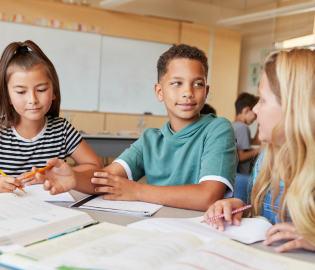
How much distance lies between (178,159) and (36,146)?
694mm

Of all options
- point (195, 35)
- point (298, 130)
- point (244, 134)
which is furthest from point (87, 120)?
point (298, 130)

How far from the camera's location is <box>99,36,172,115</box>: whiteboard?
585 centimetres

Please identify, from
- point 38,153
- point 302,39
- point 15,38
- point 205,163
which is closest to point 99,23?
point 15,38

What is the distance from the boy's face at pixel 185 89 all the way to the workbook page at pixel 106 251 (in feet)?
2.20

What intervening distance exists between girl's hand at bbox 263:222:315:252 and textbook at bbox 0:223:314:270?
0.06 meters

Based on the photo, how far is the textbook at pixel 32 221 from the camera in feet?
2.22

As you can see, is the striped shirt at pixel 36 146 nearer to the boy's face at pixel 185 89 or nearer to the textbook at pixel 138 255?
the boy's face at pixel 185 89

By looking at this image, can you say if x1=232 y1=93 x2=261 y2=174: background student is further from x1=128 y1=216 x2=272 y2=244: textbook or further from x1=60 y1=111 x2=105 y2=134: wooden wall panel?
x1=60 y1=111 x2=105 y2=134: wooden wall panel

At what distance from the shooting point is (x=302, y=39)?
5125 millimetres

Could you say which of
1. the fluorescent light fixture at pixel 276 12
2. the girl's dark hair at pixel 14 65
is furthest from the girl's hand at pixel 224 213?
the fluorescent light fixture at pixel 276 12

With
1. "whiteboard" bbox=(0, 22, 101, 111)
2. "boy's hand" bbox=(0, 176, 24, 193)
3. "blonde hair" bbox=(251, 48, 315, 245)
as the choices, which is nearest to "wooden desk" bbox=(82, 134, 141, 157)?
"whiteboard" bbox=(0, 22, 101, 111)

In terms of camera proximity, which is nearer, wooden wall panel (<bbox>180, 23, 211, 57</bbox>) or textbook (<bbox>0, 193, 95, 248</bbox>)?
textbook (<bbox>0, 193, 95, 248</bbox>)

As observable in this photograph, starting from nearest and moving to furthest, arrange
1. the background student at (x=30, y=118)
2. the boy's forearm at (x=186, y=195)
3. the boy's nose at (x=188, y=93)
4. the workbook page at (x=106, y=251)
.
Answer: the workbook page at (x=106, y=251)
the boy's forearm at (x=186, y=195)
the boy's nose at (x=188, y=93)
the background student at (x=30, y=118)

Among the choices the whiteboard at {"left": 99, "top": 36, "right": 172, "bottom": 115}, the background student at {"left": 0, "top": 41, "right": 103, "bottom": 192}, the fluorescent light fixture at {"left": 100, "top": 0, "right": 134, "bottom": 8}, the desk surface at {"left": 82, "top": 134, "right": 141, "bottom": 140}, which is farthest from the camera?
the whiteboard at {"left": 99, "top": 36, "right": 172, "bottom": 115}
